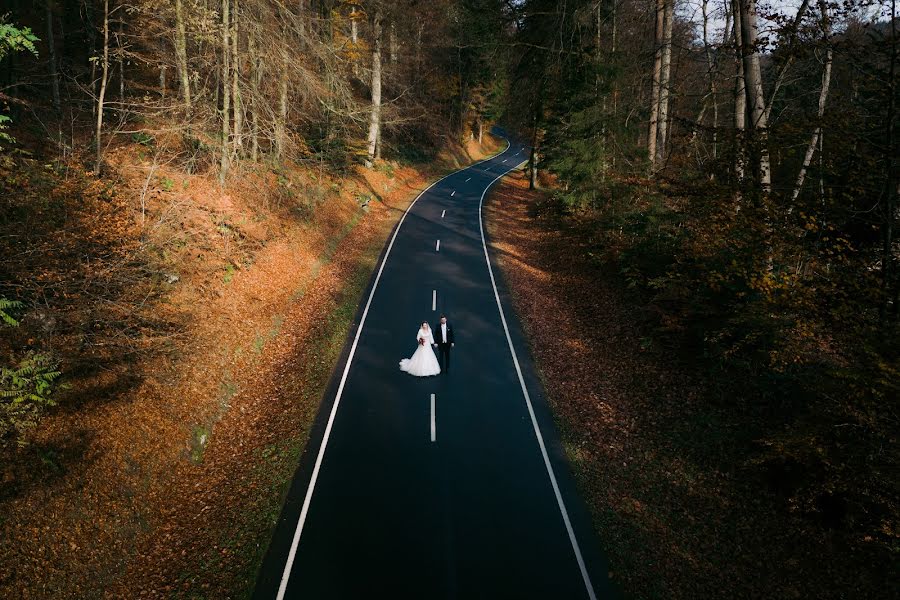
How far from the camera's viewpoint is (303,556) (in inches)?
312

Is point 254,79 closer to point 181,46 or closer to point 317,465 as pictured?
point 181,46

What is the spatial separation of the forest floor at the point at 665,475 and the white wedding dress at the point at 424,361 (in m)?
3.21

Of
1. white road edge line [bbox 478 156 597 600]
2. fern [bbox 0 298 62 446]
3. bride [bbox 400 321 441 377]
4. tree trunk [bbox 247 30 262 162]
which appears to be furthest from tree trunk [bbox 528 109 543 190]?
fern [bbox 0 298 62 446]

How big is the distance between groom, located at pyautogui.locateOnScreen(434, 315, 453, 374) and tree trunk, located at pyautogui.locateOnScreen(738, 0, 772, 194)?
8.06m

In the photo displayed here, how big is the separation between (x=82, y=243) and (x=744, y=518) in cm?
1586

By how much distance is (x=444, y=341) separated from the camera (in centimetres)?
1341

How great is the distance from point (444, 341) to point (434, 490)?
4865 millimetres

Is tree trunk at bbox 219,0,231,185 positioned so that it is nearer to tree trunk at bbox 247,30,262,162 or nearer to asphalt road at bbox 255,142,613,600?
tree trunk at bbox 247,30,262,162

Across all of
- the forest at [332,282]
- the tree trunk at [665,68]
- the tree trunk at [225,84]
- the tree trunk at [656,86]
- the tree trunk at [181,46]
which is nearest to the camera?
the forest at [332,282]

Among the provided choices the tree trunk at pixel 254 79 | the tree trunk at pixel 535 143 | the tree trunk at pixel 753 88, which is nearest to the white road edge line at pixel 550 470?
the tree trunk at pixel 753 88

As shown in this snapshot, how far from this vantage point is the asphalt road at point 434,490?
7.62 meters

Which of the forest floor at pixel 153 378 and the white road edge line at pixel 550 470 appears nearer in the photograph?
the forest floor at pixel 153 378

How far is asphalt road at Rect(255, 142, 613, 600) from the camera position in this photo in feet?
25.0

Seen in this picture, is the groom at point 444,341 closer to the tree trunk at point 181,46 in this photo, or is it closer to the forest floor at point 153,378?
the forest floor at point 153,378
